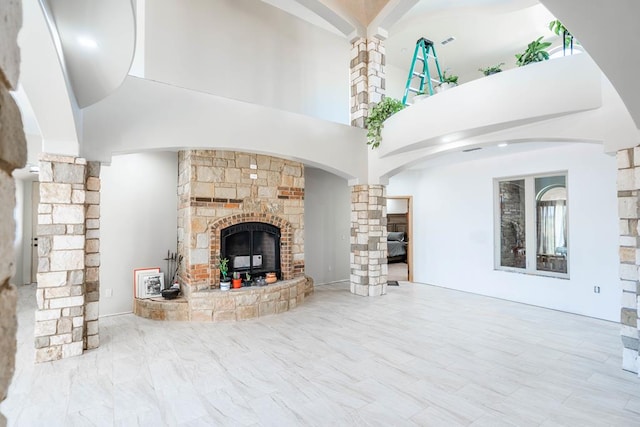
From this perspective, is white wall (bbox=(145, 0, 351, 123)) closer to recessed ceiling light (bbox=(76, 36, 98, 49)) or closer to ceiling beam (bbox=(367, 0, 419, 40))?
ceiling beam (bbox=(367, 0, 419, 40))

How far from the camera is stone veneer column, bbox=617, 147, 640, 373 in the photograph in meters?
3.04

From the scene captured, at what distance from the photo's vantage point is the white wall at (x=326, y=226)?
702cm

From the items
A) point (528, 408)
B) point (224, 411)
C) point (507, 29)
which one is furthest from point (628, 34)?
point (507, 29)

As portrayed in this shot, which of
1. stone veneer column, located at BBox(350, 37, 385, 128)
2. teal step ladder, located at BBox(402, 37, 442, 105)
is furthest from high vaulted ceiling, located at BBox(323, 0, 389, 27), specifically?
teal step ladder, located at BBox(402, 37, 442, 105)

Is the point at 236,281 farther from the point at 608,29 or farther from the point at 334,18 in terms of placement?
the point at 334,18

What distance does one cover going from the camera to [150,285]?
501 centimetres

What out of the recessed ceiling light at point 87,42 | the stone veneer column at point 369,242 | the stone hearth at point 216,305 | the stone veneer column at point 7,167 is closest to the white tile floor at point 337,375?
the stone hearth at point 216,305

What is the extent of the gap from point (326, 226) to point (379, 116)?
8.72ft

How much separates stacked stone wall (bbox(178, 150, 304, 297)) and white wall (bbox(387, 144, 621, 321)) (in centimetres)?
284

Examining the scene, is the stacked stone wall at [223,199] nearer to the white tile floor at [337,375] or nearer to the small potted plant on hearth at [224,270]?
the small potted plant on hearth at [224,270]

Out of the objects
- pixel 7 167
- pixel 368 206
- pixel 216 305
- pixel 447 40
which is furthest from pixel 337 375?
pixel 447 40

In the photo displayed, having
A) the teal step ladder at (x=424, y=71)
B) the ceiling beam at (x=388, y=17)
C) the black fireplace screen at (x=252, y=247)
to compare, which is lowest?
the black fireplace screen at (x=252, y=247)

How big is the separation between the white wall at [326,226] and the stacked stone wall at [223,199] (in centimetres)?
111

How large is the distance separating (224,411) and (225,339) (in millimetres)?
1496
